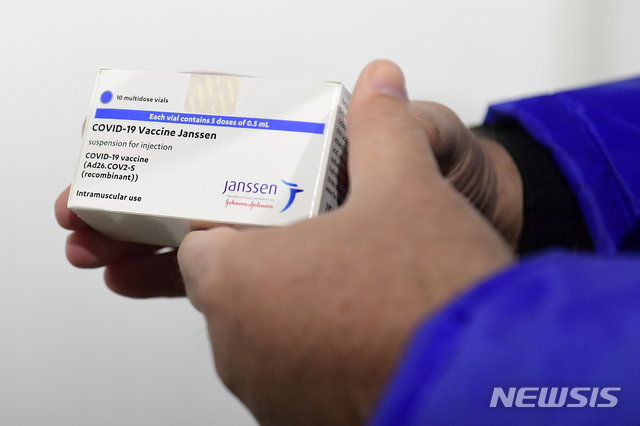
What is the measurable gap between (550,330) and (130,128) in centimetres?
35

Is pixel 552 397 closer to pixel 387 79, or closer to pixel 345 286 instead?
pixel 345 286

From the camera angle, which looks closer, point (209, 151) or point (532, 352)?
point (532, 352)

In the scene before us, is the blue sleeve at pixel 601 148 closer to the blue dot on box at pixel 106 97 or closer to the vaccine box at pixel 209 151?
the vaccine box at pixel 209 151

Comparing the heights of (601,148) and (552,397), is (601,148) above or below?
above

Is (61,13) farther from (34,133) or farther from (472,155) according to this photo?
(472,155)

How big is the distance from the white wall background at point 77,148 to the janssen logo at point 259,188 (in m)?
0.32

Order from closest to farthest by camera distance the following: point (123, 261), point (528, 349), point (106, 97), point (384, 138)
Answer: point (528, 349) < point (384, 138) < point (106, 97) < point (123, 261)

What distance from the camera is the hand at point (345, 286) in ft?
1.02

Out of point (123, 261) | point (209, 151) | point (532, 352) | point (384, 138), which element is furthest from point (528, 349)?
point (123, 261)

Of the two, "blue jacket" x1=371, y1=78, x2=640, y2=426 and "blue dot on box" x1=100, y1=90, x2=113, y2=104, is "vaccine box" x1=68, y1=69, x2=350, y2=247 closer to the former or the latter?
"blue dot on box" x1=100, y1=90, x2=113, y2=104

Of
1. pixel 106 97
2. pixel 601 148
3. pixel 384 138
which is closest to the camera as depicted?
pixel 384 138

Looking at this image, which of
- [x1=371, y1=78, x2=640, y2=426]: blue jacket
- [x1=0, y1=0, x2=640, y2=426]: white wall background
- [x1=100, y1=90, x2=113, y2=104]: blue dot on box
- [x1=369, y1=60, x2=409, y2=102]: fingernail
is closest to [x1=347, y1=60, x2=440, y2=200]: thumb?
[x1=369, y1=60, x2=409, y2=102]: fingernail

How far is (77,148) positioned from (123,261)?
149mm

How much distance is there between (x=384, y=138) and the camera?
396mm
